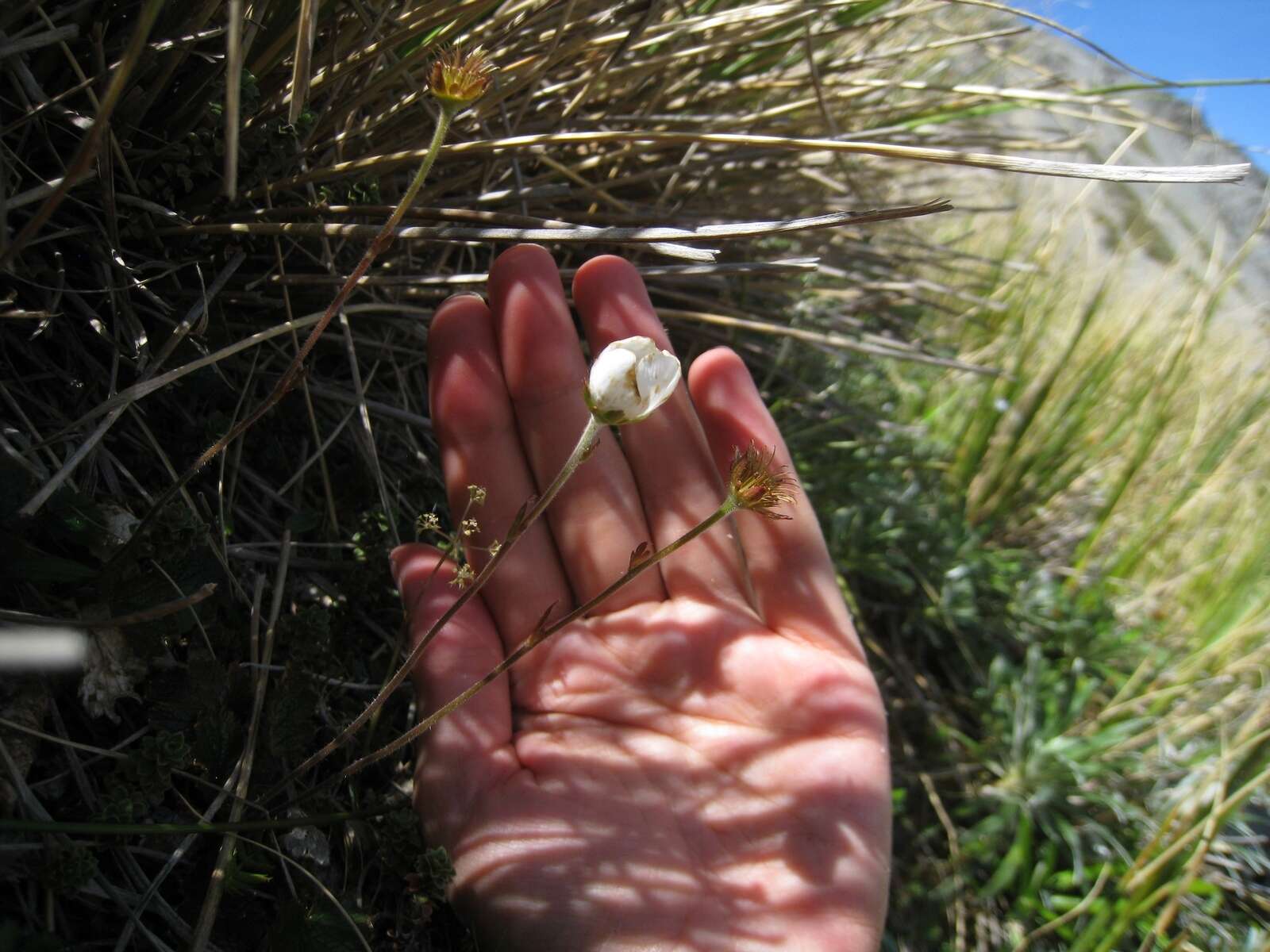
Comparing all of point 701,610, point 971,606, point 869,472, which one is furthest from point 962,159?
point 971,606

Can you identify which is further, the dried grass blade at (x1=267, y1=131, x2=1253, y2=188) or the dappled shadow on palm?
the dappled shadow on palm

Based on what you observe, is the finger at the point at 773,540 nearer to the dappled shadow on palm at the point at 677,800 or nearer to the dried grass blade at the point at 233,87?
the dappled shadow on palm at the point at 677,800

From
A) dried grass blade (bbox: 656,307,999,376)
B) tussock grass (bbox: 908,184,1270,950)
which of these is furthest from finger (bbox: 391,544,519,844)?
tussock grass (bbox: 908,184,1270,950)

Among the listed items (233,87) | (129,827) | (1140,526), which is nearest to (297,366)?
(233,87)

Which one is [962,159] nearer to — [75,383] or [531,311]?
[531,311]

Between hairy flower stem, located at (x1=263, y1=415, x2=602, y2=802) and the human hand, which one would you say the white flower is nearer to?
hairy flower stem, located at (x1=263, y1=415, x2=602, y2=802)

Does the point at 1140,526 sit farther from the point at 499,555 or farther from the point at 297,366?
the point at 297,366

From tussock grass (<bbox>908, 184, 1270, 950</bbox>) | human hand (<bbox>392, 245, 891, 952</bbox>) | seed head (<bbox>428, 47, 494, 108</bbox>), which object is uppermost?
seed head (<bbox>428, 47, 494, 108</bbox>)
